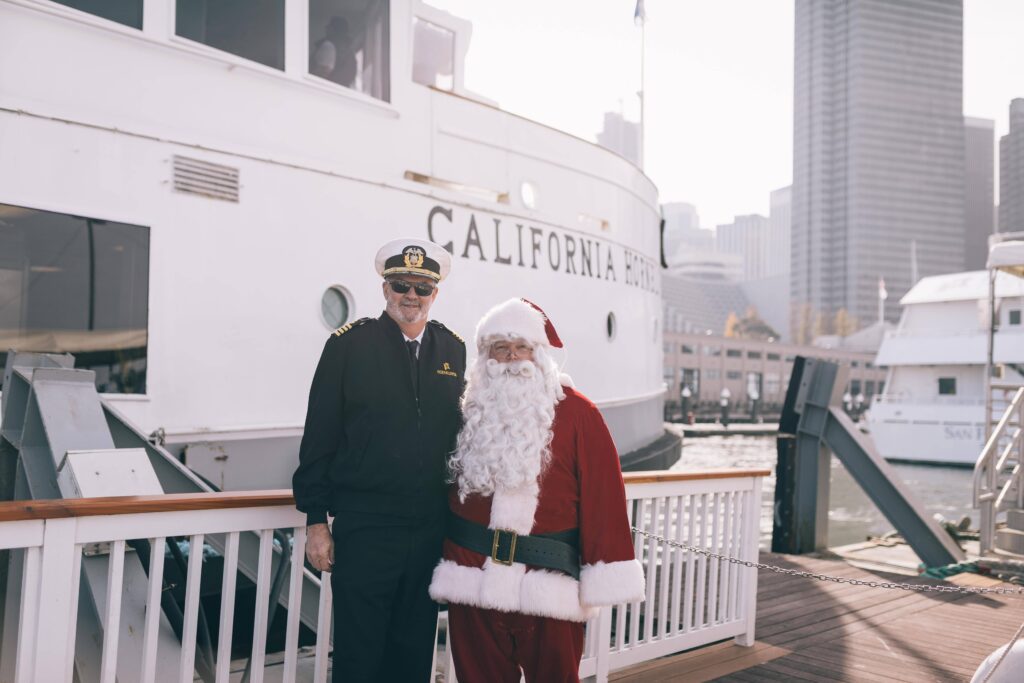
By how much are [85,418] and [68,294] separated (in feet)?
6.59

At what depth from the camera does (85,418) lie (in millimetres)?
3604

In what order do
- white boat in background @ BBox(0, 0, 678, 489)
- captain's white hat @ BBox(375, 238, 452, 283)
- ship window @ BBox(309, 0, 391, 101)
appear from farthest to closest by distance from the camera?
ship window @ BBox(309, 0, 391, 101) < white boat in background @ BBox(0, 0, 678, 489) < captain's white hat @ BBox(375, 238, 452, 283)

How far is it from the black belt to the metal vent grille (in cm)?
406

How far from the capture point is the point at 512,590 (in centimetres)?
264

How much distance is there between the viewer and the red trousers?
268 cm

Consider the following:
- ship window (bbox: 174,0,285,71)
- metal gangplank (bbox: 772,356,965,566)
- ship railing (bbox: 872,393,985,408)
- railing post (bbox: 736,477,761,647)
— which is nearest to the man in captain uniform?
railing post (bbox: 736,477,761,647)

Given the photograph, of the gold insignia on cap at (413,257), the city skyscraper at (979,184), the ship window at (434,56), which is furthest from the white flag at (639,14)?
the city skyscraper at (979,184)

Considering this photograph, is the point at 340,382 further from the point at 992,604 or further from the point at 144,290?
the point at 992,604

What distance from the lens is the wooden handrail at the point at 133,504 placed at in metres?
2.22

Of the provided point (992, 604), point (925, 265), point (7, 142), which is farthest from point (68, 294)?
point (925, 265)

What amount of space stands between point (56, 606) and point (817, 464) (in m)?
7.28

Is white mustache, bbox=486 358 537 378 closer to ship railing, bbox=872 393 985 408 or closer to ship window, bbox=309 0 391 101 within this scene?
ship window, bbox=309 0 391 101

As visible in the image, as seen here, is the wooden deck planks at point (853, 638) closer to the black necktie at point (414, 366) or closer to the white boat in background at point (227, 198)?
the black necktie at point (414, 366)

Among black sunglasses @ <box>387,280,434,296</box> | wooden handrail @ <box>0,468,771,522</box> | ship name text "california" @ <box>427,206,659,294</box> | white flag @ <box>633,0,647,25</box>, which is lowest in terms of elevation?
wooden handrail @ <box>0,468,771,522</box>
